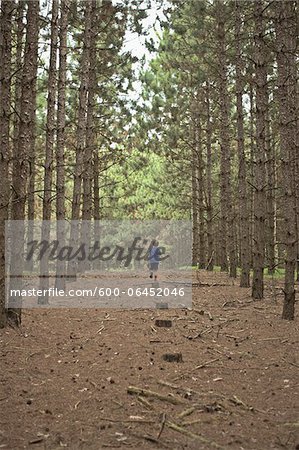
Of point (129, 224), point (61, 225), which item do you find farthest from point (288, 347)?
point (129, 224)

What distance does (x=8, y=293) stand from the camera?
9.23 metres

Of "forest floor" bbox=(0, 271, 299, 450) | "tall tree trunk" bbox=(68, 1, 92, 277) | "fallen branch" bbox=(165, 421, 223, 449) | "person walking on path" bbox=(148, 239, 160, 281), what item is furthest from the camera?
"person walking on path" bbox=(148, 239, 160, 281)

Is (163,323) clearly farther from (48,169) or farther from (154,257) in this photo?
(154,257)

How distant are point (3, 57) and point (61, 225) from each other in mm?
6572

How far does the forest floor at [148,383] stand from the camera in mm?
4730

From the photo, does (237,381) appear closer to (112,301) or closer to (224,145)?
(112,301)

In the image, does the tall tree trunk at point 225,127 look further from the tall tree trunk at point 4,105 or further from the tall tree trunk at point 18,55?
the tall tree trunk at point 4,105

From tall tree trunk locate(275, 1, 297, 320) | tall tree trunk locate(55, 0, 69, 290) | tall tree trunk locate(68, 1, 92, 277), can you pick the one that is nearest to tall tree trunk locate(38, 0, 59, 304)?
tall tree trunk locate(55, 0, 69, 290)

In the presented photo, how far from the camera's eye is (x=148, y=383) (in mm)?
6250

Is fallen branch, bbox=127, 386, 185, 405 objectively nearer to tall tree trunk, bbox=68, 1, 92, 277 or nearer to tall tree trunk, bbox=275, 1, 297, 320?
tall tree trunk, bbox=275, 1, 297, 320

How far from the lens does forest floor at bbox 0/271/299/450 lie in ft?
15.5

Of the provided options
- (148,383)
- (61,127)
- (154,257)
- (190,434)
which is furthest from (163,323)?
(154,257)

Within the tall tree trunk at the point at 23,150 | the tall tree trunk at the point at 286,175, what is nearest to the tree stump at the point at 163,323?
the tall tree trunk at the point at 286,175

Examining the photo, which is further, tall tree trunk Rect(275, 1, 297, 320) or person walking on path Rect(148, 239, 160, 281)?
person walking on path Rect(148, 239, 160, 281)
